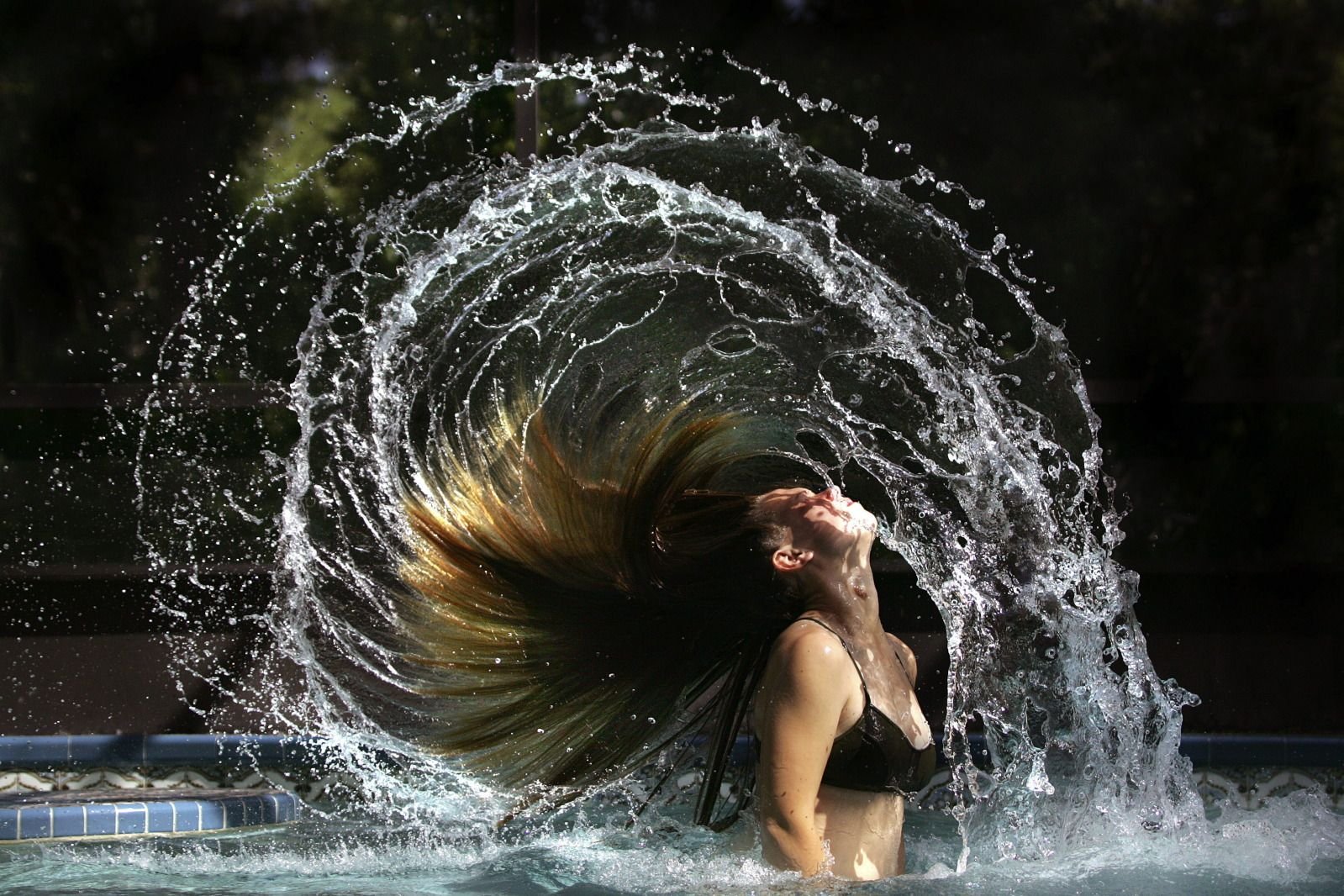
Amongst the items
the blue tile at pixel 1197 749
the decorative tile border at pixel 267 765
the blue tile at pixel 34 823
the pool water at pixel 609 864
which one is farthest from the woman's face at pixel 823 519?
the blue tile at pixel 34 823

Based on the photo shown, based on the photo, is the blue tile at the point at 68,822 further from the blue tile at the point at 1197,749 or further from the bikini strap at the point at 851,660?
the blue tile at the point at 1197,749

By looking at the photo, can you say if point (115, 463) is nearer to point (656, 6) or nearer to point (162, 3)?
point (162, 3)

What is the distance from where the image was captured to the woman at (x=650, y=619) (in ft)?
8.41

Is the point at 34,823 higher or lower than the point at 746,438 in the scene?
lower

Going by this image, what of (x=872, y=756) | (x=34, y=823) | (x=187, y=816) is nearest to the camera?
(x=872, y=756)

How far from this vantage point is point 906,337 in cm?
347

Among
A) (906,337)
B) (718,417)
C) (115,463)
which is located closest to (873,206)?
(906,337)

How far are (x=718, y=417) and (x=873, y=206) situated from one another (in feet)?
4.57

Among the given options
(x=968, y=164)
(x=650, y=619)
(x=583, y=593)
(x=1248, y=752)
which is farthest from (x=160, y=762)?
(x=968, y=164)

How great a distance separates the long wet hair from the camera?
2871 millimetres

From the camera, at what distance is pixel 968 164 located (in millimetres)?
5402

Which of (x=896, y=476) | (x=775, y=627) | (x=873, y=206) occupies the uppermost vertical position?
(x=873, y=206)

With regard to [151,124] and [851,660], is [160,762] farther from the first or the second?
[851,660]

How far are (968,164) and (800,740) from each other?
3408 mm
